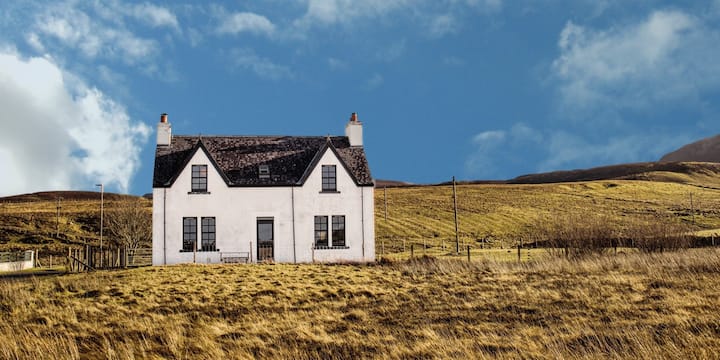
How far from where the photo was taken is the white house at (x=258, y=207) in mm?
33250

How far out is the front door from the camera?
111 feet

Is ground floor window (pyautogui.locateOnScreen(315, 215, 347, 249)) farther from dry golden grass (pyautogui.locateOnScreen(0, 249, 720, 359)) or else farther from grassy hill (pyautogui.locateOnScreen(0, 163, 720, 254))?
grassy hill (pyautogui.locateOnScreen(0, 163, 720, 254))

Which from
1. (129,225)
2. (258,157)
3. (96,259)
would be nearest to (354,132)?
(258,157)

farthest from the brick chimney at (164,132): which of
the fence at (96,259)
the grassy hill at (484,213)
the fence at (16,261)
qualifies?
the grassy hill at (484,213)

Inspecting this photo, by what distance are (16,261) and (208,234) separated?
1739 centimetres

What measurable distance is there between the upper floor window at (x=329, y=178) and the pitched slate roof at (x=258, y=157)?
2.29 ft

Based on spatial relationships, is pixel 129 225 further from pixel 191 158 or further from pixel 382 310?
pixel 382 310

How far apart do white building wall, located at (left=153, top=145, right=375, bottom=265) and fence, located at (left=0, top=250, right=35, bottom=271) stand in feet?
45.9

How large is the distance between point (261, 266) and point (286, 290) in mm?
8593

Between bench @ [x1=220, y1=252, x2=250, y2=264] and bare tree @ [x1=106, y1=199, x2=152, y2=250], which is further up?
bare tree @ [x1=106, y1=199, x2=152, y2=250]

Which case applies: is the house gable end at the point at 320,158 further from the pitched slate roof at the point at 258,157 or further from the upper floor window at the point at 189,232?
the upper floor window at the point at 189,232

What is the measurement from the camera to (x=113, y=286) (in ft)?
78.2

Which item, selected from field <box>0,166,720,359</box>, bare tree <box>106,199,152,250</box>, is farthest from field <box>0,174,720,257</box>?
field <box>0,166,720,359</box>

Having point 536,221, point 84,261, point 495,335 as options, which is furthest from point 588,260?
point 536,221
